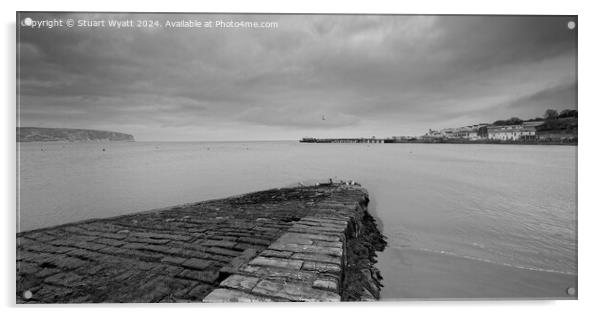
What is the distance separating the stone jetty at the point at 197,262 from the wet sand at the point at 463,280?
0.41m

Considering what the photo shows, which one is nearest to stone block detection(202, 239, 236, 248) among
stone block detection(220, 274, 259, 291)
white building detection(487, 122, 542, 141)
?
stone block detection(220, 274, 259, 291)

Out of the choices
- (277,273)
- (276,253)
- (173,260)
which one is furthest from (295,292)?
(173,260)

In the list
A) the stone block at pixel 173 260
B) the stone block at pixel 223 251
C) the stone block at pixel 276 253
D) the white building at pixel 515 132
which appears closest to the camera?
the stone block at pixel 276 253

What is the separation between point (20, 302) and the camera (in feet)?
10.1

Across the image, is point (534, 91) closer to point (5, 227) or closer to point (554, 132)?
point (554, 132)

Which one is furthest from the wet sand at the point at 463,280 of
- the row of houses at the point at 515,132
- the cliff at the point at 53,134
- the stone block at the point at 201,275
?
the cliff at the point at 53,134

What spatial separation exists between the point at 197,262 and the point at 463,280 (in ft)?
13.5

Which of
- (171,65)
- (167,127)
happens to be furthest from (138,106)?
(171,65)

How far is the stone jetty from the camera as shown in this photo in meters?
2.42

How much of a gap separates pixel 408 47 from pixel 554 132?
2.71 m

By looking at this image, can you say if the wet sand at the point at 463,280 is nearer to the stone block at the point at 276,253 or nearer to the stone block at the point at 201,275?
the stone block at the point at 276,253

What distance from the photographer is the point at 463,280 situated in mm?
4062

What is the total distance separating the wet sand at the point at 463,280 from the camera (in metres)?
3.78

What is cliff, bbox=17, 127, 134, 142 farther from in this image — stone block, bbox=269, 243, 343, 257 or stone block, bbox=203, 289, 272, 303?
stone block, bbox=269, 243, 343, 257
